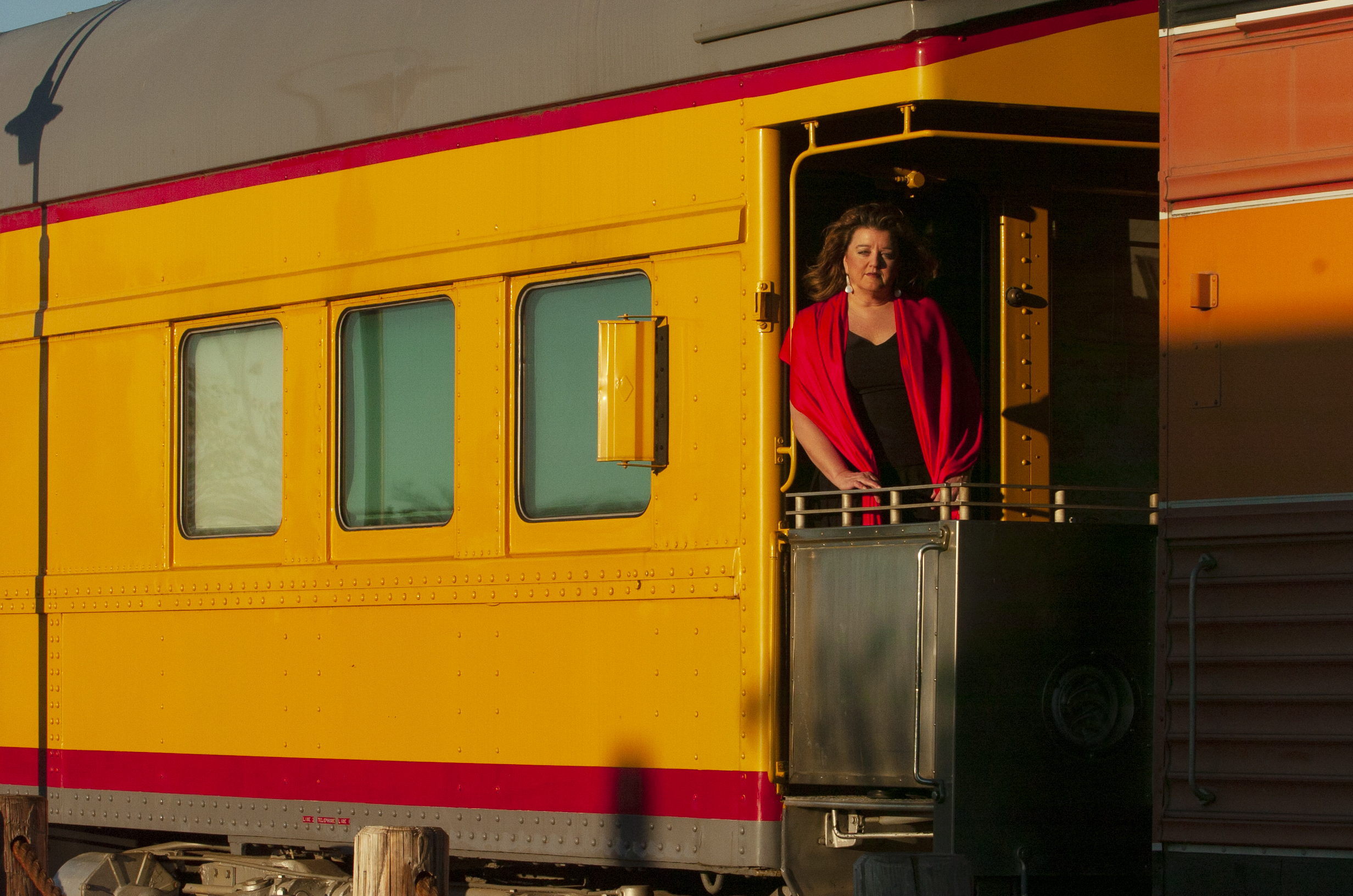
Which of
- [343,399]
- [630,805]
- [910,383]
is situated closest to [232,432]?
[343,399]

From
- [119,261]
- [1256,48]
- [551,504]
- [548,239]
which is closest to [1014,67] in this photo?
[1256,48]

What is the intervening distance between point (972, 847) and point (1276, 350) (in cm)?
162

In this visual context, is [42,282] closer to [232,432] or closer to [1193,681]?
[232,432]

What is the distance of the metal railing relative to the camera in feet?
16.3

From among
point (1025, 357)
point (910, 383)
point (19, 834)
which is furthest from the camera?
point (1025, 357)

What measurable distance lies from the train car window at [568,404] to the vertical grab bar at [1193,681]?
1840mm

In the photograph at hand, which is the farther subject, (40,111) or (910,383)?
(40,111)

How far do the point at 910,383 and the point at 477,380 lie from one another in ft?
5.12

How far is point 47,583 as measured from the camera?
7.17 m

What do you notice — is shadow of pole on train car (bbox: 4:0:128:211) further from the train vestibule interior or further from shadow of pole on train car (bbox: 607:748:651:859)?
shadow of pole on train car (bbox: 607:748:651:859)

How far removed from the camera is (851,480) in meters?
5.28

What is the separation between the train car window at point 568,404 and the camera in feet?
18.6

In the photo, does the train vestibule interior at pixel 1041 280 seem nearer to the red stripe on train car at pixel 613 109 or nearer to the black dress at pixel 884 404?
the black dress at pixel 884 404

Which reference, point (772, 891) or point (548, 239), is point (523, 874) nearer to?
point (772, 891)
